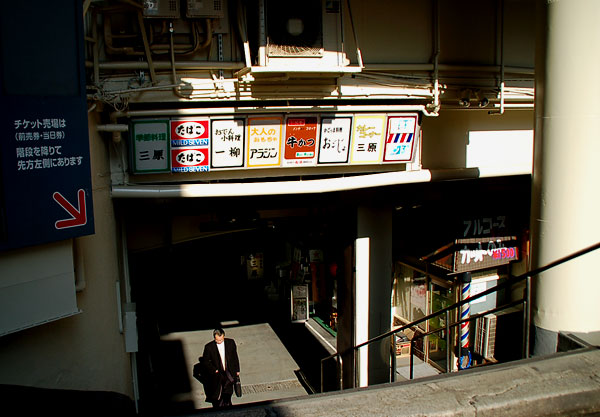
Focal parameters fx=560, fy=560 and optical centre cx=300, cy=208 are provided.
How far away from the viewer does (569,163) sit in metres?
5.70

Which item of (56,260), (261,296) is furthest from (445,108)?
(261,296)

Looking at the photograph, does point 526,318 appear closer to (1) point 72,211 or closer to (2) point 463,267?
(1) point 72,211

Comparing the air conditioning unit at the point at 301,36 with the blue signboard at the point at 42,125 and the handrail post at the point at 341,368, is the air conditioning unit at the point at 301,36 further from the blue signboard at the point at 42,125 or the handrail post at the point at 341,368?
the handrail post at the point at 341,368

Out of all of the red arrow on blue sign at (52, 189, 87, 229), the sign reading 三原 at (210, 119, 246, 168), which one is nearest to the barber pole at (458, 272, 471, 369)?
the sign reading 三原 at (210, 119, 246, 168)

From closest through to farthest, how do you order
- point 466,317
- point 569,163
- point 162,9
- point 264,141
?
1. point 569,163
2. point 162,9
3. point 264,141
4. point 466,317

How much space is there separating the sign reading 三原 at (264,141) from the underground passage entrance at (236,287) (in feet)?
4.51

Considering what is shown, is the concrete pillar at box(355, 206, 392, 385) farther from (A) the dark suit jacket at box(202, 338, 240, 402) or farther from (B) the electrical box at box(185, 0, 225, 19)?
(B) the electrical box at box(185, 0, 225, 19)

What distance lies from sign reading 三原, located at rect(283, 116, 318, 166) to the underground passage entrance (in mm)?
1312

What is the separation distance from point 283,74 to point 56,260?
12.5 ft

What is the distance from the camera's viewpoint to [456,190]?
1048 centimetres

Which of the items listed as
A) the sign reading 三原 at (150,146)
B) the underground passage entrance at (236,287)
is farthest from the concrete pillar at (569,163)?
the sign reading 三原 at (150,146)

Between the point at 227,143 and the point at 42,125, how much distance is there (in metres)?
2.79

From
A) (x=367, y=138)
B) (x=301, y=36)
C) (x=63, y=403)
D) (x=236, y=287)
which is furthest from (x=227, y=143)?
(x=236, y=287)

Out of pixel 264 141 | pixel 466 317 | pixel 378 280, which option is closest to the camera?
pixel 264 141
